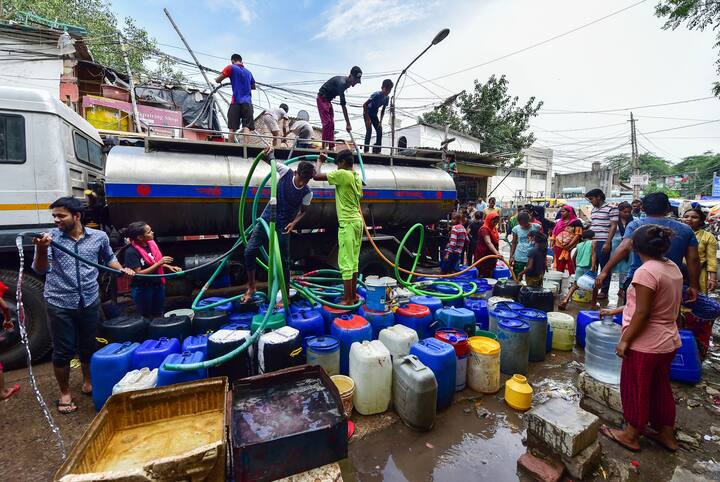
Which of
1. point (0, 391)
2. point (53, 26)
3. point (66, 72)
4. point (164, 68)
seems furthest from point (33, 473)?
point (164, 68)

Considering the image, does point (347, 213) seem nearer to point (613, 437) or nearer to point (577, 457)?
point (577, 457)

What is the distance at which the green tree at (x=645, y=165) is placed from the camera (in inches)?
1925

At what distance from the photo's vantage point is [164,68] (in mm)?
20156

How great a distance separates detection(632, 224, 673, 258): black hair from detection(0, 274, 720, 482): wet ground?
160 centimetres

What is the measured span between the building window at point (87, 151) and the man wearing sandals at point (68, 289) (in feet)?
6.01

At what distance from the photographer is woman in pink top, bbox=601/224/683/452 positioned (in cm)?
232

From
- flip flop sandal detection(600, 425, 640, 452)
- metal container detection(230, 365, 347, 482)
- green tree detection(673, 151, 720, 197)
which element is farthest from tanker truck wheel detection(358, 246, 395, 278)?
green tree detection(673, 151, 720, 197)

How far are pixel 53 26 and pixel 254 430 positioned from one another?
15798mm

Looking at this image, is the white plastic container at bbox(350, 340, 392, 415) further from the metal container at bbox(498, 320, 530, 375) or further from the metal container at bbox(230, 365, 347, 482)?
the metal container at bbox(498, 320, 530, 375)

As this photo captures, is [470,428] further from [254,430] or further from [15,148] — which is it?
[15,148]

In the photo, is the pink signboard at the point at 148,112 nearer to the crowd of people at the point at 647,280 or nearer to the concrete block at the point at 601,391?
the crowd of people at the point at 647,280

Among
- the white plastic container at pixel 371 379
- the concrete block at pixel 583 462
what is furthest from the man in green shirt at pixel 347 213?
the concrete block at pixel 583 462

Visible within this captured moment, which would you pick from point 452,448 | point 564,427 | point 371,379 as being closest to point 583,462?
point 564,427

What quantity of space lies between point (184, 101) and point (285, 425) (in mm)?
14258
